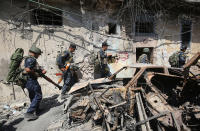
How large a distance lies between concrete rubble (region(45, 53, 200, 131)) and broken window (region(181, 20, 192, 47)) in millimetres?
5724

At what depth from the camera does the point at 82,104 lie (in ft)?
8.60

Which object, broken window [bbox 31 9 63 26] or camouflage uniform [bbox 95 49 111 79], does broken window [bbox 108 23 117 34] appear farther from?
broken window [bbox 31 9 63 26]

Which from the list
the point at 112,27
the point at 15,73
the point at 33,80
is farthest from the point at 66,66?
the point at 112,27

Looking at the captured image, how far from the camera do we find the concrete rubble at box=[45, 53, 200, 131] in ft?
6.40

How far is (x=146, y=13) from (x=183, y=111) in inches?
234

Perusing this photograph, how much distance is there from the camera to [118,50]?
584 cm

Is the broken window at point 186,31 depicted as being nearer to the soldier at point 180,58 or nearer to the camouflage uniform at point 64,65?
the soldier at point 180,58

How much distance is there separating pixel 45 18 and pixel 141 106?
5.01 meters

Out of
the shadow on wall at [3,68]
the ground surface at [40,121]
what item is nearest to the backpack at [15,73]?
A: the ground surface at [40,121]

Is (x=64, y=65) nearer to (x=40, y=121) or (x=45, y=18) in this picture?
(x=40, y=121)

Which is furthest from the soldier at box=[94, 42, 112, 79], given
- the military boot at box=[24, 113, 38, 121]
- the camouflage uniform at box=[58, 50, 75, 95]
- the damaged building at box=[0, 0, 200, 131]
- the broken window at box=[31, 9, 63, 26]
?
the military boot at box=[24, 113, 38, 121]

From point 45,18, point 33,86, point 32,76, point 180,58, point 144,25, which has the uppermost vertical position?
point 144,25

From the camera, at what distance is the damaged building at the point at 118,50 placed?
2238mm

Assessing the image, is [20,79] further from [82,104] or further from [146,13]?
[146,13]
